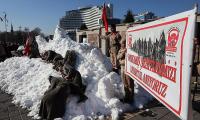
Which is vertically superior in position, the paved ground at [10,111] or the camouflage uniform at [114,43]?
the camouflage uniform at [114,43]

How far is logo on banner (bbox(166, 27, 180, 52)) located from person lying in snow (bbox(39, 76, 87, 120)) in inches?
134

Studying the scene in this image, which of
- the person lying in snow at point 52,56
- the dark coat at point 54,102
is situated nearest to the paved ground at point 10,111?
the dark coat at point 54,102

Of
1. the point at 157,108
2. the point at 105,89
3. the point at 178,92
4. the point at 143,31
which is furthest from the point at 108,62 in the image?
the point at 178,92

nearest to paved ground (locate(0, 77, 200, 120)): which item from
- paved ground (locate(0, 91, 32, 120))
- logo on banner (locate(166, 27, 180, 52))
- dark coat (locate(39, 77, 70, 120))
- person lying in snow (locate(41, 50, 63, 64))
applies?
paved ground (locate(0, 91, 32, 120))

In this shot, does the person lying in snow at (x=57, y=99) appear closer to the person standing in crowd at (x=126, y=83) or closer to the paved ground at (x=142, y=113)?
the paved ground at (x=142, y=113)

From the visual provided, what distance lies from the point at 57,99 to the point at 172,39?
11.8ft

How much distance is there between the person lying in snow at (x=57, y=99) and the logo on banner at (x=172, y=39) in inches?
134

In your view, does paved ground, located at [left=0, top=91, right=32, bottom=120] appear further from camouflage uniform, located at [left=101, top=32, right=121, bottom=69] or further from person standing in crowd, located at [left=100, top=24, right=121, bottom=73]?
camouflage uniform, located at [left=101, top=32, right=121, bottom=69]

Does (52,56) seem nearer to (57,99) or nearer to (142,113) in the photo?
(57,99)

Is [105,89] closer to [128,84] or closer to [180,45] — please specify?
[128,84]

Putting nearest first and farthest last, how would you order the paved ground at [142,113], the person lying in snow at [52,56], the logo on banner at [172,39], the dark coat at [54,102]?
the logo on banner at [172,39] → the paved ground at [142,113] → the dark coat at [54,102] → the person lying in snow at [52,56]

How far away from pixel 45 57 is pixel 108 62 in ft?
8.79

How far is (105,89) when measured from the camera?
5.86 meters

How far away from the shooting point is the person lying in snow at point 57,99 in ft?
17.2
